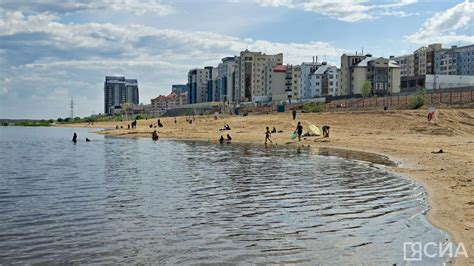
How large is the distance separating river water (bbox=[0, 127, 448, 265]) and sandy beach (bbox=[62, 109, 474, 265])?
70 cm

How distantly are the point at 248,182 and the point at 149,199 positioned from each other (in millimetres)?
5465

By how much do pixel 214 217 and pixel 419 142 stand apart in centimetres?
2981

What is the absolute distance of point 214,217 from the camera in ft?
44.8

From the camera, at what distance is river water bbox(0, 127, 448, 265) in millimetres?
9984

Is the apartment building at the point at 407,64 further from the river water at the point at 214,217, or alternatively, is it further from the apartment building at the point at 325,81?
the river water at the point at 214,217

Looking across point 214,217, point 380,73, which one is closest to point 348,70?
point 380,73

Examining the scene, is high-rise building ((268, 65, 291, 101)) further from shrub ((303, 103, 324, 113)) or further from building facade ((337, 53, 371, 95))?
shrub ((303, 103, 324, 113))

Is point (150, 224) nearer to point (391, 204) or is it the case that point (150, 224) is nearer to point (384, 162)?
point (391, 204)

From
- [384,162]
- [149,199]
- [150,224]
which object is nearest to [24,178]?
[149,199]

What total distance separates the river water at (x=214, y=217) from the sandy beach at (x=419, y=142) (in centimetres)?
70

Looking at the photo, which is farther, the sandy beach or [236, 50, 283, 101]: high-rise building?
[236, 50, 283, 101]: high-rise building

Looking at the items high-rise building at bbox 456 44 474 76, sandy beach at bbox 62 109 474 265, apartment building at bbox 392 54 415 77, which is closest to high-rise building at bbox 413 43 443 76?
apartment building at bbox 392 54 415 77

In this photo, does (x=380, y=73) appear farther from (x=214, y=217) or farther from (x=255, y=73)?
(x=214, y=217)

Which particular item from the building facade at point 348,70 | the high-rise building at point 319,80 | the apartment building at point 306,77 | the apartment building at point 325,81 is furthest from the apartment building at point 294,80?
the building facade at point 348,70
